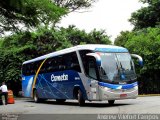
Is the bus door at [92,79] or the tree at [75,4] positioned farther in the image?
the tree at [75,4]

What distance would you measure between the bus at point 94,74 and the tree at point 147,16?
2405 centimetres

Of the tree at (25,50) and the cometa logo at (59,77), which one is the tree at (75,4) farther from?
the cometa logo at (59,77)

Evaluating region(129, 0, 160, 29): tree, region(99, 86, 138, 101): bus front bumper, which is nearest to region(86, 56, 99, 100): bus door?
region(99, 86, 138, 101): bus front bumper

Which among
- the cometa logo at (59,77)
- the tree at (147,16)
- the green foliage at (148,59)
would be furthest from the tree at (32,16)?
the tree at (147,16)

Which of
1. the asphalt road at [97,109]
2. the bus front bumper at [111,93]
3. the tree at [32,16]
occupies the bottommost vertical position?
the asphalt road at [97,109]

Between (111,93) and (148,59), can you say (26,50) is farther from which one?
(111,93)

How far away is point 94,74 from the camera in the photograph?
20.0 meters

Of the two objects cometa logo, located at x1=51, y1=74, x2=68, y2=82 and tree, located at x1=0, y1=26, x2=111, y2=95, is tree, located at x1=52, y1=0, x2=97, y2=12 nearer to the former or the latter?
tree, located at x1=0, y1=26, x2=111, y2=95

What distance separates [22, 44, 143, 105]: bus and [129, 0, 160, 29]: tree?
78.9 ft

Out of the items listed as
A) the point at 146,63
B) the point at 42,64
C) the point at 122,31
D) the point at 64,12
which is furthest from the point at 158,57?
the point at 122,31

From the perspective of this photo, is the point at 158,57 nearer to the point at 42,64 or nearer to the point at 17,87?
the point at 42,64

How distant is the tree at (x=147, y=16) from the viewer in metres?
46.1

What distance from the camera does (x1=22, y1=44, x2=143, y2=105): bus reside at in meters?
19.6

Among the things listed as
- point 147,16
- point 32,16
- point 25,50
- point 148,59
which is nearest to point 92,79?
point 32,16
